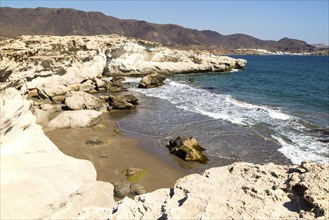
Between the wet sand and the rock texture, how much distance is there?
7.94m

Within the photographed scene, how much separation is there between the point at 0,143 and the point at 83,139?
10025mm

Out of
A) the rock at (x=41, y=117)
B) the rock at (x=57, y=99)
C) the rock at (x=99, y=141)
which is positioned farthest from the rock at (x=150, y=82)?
the rock at (x=99, y=141)

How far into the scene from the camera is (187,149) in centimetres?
1712

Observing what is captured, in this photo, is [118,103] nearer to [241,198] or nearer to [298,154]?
[298,154]

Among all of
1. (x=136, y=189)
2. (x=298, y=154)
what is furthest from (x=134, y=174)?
(x=298, y=154)

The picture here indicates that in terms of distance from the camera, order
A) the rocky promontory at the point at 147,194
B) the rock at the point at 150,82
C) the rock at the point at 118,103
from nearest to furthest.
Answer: the rocky promontory at the point at 147,194, the rock at the point at 118,103, the rock at the point at 150,82

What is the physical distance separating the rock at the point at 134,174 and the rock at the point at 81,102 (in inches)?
495

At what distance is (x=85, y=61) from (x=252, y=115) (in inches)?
1098

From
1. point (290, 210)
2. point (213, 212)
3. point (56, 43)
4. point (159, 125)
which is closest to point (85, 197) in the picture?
point (213, 212)

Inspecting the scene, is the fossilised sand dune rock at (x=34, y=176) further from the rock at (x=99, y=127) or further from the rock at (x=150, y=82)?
the rock at (x=150, y=82)

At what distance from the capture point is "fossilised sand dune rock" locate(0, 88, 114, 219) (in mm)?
8133

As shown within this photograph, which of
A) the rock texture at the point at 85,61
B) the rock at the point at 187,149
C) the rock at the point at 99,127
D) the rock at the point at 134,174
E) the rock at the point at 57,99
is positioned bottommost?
the rock at the point at 57,99

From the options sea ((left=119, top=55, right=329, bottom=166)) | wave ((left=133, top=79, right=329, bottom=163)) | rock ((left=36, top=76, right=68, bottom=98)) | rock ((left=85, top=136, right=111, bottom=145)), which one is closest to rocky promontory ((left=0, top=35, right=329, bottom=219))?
rock ((left=85, top=136, right=111, bottom=145))

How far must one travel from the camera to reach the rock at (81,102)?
26166mm
